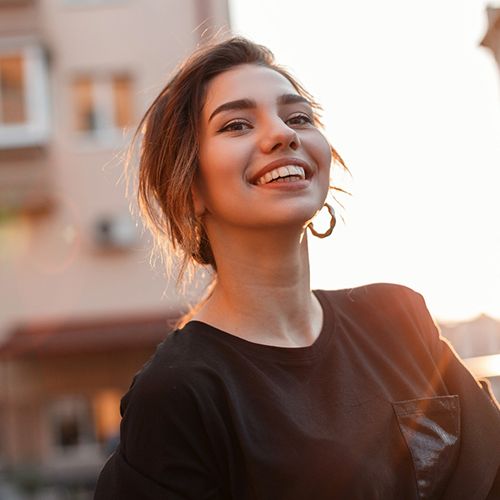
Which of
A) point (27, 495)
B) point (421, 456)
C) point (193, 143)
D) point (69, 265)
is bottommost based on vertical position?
point (27, 495)

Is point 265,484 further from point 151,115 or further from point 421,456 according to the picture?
point 151,115

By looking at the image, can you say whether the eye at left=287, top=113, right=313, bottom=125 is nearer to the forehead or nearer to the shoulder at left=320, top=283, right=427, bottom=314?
the forehead

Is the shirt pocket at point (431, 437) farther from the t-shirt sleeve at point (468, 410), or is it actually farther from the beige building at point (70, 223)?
the beige building at point (70, 223)

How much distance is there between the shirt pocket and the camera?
1.79 meters

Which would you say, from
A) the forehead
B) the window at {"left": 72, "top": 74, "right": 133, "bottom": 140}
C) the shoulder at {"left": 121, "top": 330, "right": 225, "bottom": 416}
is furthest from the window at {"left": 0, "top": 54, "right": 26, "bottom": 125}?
the shoulder at {"left": 121, "top": 330, "right": 225, "bottom": 416}

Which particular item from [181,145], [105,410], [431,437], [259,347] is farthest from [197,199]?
[105,410]

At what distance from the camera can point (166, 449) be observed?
1620mm

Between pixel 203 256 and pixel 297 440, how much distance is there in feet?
1.79

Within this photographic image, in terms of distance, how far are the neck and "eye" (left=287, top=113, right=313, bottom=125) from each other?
0.74 feet

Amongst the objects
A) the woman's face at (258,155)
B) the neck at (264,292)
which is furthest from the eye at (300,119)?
the neck at (264,292)

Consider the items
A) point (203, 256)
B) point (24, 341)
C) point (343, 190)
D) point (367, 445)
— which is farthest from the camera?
point (24, 341)

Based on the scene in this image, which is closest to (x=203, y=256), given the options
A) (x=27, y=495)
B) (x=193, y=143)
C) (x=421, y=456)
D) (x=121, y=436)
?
(x=193, y=143)

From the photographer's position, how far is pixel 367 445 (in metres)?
1.73

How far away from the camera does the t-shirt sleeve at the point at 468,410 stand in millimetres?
1835
